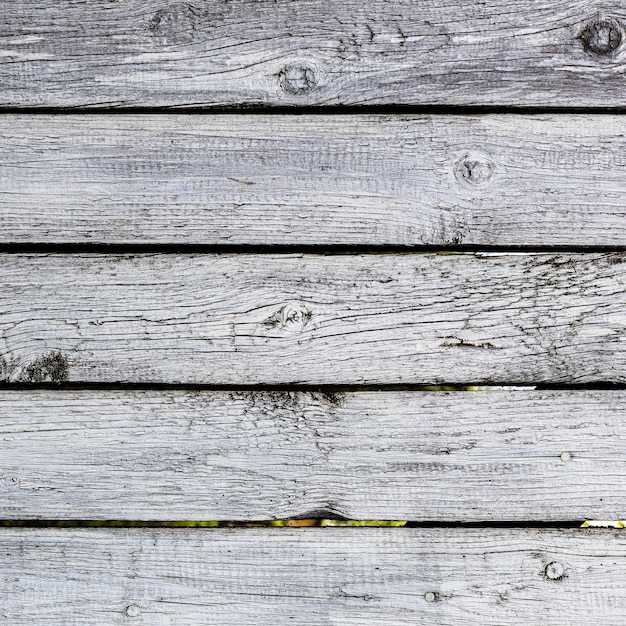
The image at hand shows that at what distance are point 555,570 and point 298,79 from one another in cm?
80

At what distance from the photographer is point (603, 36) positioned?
1.00 meters

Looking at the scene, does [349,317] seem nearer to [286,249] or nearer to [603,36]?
[286,249]

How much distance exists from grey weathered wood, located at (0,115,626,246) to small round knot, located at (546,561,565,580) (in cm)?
46

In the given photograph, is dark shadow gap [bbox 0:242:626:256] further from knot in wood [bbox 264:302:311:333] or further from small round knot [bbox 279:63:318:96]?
small round knot [bbox 279:63:318:96]

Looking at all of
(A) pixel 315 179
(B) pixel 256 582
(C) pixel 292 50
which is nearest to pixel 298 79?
(C) pixel 292 50

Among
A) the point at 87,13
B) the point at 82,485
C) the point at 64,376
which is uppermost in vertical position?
the point at 87,13

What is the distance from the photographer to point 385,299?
3.30 feet

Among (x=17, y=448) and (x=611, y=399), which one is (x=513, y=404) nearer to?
(x=611, y=399)

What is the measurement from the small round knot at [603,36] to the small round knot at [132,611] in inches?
40.8

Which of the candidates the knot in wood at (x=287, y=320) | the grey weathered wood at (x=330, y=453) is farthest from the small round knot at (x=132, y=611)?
the knot in wood at (x=287, y=320)

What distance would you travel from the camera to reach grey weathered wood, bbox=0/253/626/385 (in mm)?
1002

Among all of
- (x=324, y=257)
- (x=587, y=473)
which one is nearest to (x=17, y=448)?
(x=324, y=257)

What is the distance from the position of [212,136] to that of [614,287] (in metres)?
0.62

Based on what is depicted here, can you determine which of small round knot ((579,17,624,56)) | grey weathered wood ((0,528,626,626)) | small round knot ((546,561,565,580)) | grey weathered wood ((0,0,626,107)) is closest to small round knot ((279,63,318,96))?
grey weathered wood ((0,0,626,107))
